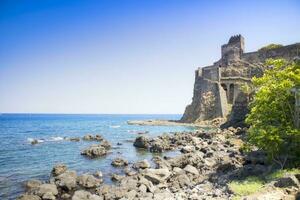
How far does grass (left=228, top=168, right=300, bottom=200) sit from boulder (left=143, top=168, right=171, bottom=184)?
633 centimetres

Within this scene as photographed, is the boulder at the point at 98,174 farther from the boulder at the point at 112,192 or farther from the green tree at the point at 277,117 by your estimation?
the green tree at the point at 277,117

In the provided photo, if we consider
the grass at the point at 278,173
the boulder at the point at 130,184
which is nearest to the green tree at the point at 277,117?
the grass at the point at 278,173

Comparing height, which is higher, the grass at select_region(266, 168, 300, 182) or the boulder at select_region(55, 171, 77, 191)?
the grass at select_region(266, 168, 300, 182)

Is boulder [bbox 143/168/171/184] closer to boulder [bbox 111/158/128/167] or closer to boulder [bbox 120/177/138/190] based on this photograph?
boulder [bbox 120/177/138/190]

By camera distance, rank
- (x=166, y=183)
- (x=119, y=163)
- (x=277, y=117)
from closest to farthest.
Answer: (x=277, y=117), (x=166, y=183), (x=119, y=163)

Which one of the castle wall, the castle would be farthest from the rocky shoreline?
the castle

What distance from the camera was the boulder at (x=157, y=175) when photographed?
20.4 meters

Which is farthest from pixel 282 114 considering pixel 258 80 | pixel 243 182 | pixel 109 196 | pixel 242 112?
pixel 242 112

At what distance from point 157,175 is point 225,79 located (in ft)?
217

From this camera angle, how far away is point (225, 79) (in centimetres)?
8225

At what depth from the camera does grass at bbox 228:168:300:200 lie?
13891 millimetres

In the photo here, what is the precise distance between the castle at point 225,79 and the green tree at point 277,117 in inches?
2208

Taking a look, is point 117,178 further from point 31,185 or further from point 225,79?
point 225,79

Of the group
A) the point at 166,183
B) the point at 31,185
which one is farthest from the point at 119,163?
the point at 31,185
